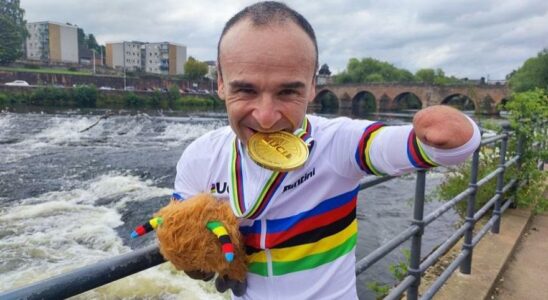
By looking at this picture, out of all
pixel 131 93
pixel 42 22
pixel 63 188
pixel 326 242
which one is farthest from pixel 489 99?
pixel 42 22

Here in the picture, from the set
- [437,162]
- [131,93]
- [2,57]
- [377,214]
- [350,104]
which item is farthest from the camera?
[350,104]

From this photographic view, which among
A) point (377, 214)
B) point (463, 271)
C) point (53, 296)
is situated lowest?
point (377, 214)

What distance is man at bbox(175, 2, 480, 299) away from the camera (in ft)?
4.01

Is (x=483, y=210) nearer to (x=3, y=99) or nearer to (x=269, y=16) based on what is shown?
(x=269, y=16)

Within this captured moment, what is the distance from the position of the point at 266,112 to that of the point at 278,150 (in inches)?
4.6

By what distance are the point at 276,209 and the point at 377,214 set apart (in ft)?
30.6

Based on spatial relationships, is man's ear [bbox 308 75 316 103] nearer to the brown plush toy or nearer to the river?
the brown plush toy

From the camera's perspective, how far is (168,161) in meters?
15.5

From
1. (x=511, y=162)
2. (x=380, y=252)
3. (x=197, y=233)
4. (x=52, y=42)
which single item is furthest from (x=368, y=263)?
(x=52, y=42)

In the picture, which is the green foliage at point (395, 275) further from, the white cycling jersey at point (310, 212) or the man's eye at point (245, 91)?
the man's eye at point (245, 91)

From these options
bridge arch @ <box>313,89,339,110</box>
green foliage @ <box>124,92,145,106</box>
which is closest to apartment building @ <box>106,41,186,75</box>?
bridge arch @ <box>313,89,339,110</box>

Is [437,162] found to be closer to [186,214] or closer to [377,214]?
[186,214]

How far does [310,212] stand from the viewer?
1265 mm

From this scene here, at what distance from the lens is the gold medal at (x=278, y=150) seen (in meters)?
1.14
